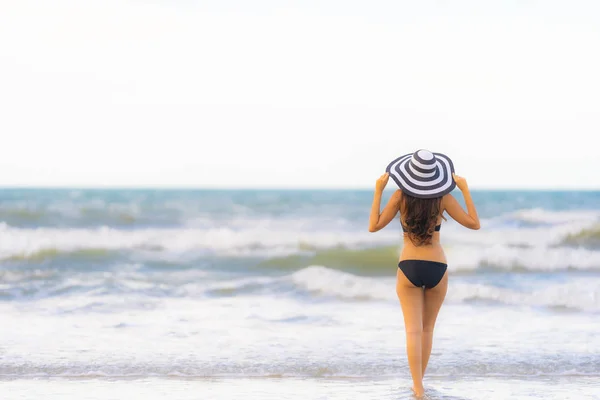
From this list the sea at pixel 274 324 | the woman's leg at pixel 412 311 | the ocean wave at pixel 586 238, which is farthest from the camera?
the ocean wave at pixel 586 238

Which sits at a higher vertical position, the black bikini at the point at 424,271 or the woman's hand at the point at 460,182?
the woman's hand at the point at 460,182

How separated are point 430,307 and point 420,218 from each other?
664 millimetres

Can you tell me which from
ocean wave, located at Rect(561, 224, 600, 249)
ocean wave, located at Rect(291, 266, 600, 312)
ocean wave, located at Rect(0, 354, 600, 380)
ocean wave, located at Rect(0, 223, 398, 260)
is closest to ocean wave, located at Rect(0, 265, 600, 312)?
ocean wave, located at Rect(291, 266, 600, 312)

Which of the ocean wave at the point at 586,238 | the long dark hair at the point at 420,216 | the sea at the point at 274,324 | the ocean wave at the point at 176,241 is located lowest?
the sea at the point at 274,324

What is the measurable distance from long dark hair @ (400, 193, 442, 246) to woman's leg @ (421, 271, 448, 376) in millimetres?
339

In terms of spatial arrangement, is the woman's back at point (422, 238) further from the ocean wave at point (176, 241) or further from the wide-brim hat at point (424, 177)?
the ocean wave at point (176, 241)

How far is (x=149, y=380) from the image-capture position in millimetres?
6000

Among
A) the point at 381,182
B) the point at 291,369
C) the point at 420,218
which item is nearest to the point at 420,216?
the point at 420,218

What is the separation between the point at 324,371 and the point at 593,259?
33.9 ft

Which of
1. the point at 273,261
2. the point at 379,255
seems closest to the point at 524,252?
the point at 379,255

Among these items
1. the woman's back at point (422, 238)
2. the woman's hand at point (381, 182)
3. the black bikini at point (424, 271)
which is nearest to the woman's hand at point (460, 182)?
the woman's back at point (422, 238)

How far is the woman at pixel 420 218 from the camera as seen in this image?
4598mm

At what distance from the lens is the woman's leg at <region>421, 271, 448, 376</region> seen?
487cm

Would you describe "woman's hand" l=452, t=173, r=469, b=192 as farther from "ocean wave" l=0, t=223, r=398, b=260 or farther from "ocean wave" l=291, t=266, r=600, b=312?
"ocean wave" l=0, t=223, r=398, b=260
